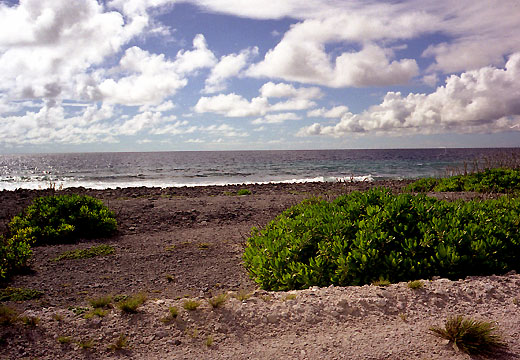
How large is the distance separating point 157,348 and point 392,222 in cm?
397

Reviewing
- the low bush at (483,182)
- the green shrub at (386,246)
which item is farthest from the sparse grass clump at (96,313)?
the low bush at (483,182)

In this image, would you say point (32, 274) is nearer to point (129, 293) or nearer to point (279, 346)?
point (129, 293)

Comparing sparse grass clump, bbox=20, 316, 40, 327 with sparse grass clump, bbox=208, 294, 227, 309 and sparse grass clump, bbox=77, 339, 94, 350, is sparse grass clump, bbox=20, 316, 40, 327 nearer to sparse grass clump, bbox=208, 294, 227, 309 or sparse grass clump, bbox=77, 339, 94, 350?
sparse grass clump, bbox=77, 339, 94, 350

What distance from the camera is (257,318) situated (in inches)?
165

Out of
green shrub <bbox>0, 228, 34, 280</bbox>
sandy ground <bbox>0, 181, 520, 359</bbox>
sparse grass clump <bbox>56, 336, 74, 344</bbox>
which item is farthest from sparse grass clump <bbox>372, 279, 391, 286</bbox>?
green shrub <bbox>0, 228, 34, 280</bbox>

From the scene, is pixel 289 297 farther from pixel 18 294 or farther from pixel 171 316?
pixel 18 294

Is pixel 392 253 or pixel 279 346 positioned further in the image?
pixel 392 253

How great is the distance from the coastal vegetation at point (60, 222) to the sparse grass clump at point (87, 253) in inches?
4.1

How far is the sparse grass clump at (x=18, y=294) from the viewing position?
18.3 feet

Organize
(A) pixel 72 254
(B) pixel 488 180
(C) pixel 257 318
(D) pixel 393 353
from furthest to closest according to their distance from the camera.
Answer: (B) pixel 488 180
(A) pixel 72 254
(C) pixel 257 318
(D) pixel 393 353

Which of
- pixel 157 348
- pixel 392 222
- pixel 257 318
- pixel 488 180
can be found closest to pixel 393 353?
pixel 257 318

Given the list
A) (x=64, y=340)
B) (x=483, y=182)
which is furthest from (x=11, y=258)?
(x=483, y=182)

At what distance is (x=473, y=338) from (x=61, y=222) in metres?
9.08

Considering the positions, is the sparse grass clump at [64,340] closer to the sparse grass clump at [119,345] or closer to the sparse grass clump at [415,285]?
the sparse grass clump at [119,345]
